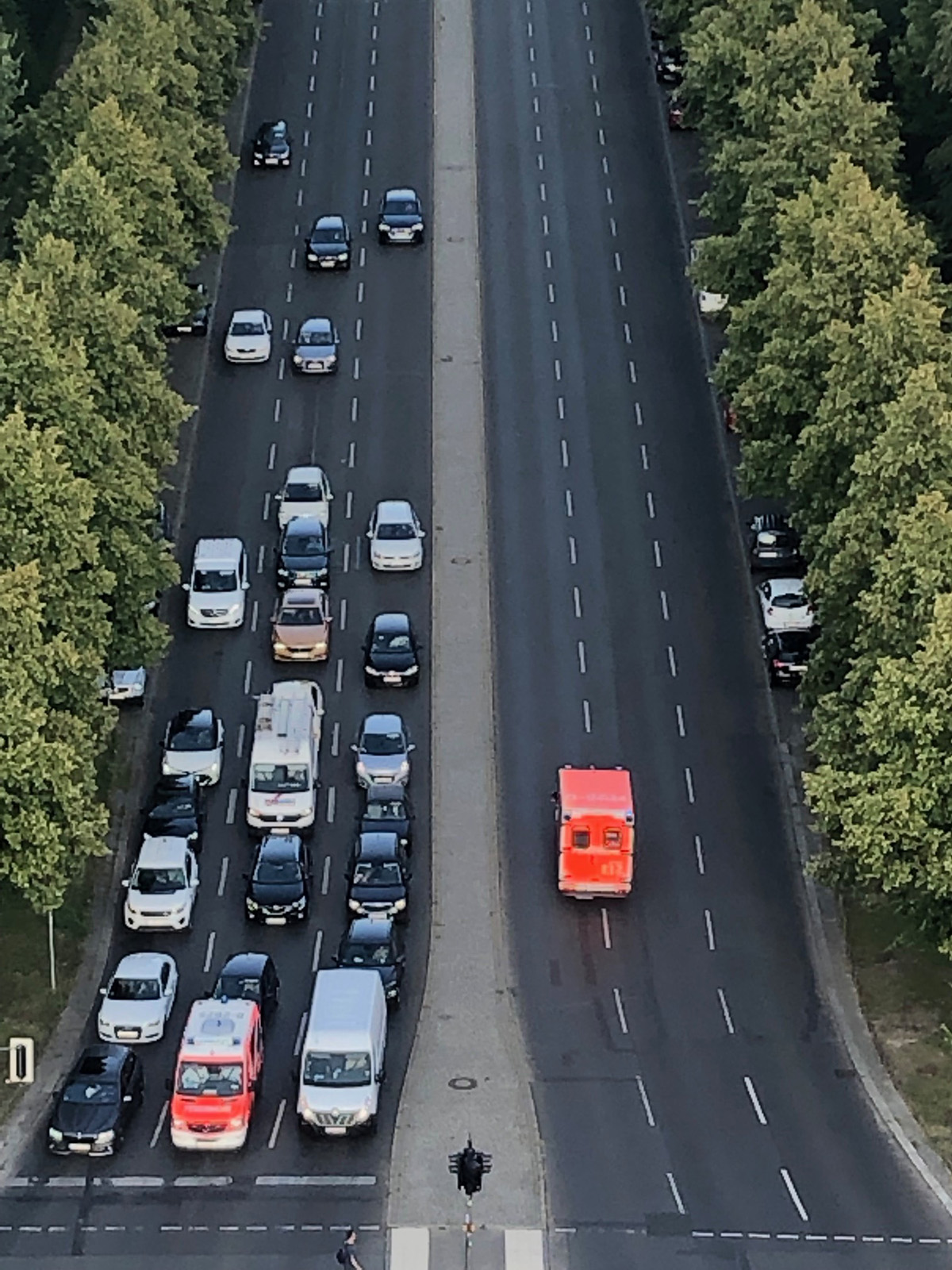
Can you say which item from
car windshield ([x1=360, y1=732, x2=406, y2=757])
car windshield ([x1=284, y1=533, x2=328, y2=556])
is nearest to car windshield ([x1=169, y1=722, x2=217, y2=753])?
car windshield ([x1=360, y1=732, x2=406, y2=757])

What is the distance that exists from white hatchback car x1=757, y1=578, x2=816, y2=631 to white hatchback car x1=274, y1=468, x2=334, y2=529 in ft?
51.0

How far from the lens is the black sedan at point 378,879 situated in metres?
69.2

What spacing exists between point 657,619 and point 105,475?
20.4 meters

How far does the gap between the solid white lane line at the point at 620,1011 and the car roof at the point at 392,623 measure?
59.7ft

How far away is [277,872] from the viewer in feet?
229

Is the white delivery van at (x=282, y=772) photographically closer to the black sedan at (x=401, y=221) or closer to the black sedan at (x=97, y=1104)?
the black sedan at (x=97, y=1104)

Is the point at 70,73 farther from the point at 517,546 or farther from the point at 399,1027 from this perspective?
the point at 399,1027

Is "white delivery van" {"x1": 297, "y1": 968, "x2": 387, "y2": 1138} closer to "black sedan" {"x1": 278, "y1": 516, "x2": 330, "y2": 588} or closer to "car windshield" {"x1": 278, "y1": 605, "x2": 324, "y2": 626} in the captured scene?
"car windshield" {"x1": 278, "y1": 605, "x2": 324, "y2": 626}

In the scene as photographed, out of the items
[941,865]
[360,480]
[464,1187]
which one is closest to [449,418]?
[360,480]

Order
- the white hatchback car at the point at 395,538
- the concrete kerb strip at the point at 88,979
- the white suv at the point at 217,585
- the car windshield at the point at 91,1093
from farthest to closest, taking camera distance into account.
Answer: the white hatchback car at the point at 395,538, the white suv at the point at 217,585, the concrete kerb strip at the point at 88,979, the car windshield at the point at 91,1093

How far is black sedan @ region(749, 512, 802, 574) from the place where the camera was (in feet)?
283

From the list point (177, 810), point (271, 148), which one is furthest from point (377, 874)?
point (271, 148)

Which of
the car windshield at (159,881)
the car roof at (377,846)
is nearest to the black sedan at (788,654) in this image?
the car roof at (377,846)

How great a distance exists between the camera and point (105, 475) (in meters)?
72.2
